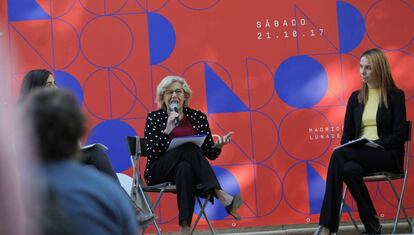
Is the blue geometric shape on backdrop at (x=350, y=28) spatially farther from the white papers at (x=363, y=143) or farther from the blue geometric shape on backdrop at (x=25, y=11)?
the blue geometric shape on backdrop at (x=25, y=11)

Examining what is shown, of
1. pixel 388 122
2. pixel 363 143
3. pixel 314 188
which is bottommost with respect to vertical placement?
pixel 314 188

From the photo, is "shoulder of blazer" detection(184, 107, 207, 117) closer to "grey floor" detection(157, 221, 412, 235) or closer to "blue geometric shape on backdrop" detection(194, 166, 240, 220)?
"blue geometric shape on backdrop" detection(194, 166, 240, 220)

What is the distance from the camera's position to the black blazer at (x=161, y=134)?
4781mm

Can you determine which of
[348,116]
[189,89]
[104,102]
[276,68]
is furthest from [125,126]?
[348,116]

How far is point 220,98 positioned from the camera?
5.53 metres

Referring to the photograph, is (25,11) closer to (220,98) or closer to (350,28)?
(220,98)

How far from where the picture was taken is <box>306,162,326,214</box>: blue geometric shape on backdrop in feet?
18.0

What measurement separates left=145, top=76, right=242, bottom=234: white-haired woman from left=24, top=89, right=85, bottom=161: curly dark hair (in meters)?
3.02

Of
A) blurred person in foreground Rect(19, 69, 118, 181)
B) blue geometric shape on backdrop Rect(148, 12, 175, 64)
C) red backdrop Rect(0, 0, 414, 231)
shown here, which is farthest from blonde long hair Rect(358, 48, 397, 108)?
blurred person in foreground Rect(19, 69, 118, 181)

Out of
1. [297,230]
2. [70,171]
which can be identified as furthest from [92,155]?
[70,171]

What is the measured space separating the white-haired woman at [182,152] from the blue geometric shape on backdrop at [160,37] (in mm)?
630

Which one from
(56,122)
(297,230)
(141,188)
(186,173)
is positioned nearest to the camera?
(56,122)

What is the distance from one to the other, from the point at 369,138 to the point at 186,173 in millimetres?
1294

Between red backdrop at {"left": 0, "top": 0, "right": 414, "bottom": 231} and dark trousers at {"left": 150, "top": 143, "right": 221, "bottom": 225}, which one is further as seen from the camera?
red backdrop at {"left": 0, "top": 0, "right": 414, "bottom": 231}
